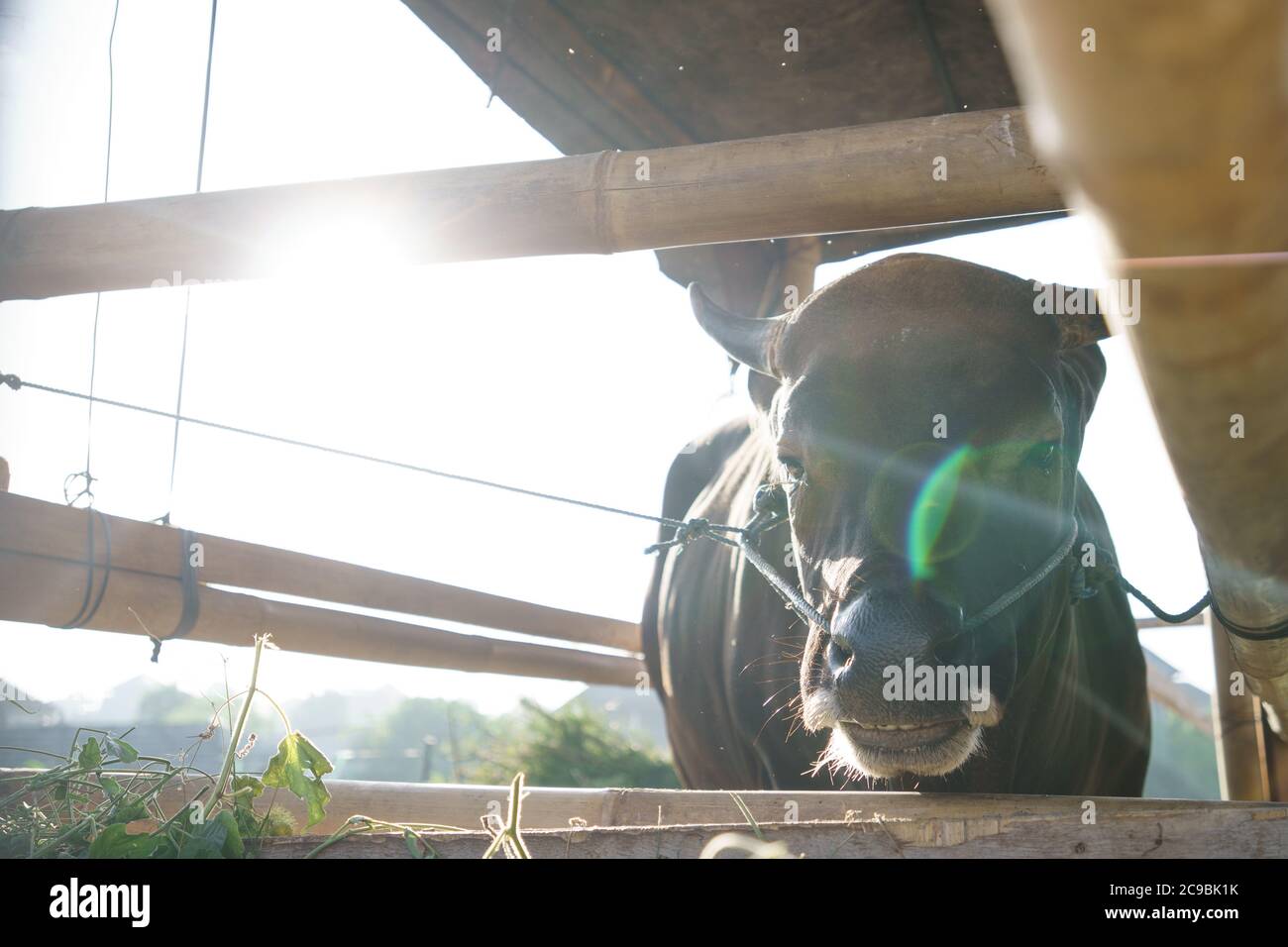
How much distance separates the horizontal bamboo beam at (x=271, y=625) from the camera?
2662 millimetres

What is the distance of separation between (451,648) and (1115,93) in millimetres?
4394

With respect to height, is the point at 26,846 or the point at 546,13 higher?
the point at 546,13

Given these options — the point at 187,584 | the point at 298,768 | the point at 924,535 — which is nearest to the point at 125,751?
the point at 298,768

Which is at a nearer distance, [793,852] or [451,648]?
[793,852]

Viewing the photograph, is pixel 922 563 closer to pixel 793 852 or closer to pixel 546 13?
pixel 793 852

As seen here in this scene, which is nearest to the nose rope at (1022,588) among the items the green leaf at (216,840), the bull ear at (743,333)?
the bull ear at (743,333)

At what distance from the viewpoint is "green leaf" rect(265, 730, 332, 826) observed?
1.50 m

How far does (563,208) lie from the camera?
227 cm

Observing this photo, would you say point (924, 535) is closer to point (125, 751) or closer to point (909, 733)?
point (909, 733)

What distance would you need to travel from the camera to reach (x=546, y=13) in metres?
3.49

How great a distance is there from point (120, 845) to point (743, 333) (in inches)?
81.7

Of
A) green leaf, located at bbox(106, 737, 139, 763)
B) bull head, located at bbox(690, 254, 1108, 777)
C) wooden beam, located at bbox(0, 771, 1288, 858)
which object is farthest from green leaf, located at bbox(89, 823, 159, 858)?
bull head, located at bbox(690, 254, 1108, 777)
